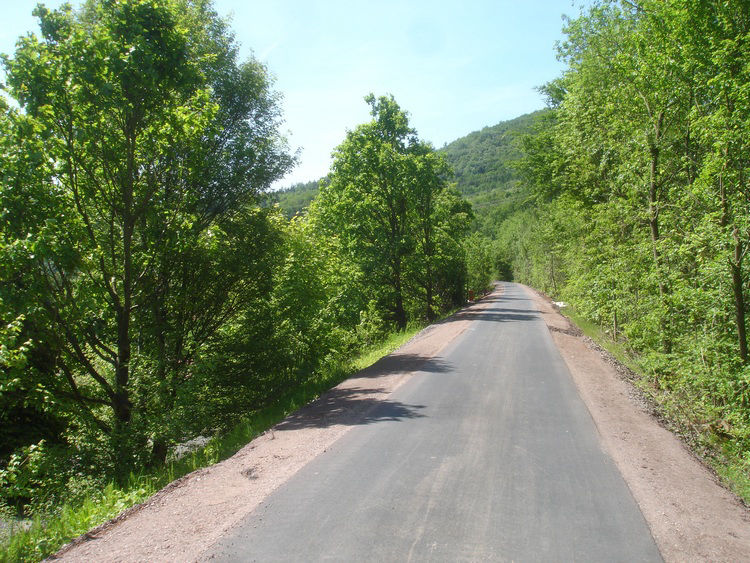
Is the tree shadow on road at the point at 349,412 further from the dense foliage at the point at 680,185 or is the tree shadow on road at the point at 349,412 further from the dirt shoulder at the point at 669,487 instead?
the dense foliage at the point at 680,185

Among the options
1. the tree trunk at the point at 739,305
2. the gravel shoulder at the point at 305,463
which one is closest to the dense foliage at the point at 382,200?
the gravel shoulder at the point at 305,463

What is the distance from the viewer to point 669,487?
5426 mm

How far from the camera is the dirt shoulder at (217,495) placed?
430cm

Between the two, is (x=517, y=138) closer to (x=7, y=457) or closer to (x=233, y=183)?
(x=233, y=183)

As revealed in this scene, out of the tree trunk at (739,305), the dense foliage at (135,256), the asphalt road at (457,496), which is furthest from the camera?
the tree trunk at (739,305)

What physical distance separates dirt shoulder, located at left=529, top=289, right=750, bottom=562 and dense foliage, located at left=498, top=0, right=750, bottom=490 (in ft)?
4.43

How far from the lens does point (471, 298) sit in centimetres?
4359

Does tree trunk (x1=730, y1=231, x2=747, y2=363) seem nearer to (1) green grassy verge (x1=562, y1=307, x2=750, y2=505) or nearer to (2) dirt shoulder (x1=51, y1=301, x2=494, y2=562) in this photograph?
(1) green grassy verge (x1=562, y1=307, x2=750, y2=505)

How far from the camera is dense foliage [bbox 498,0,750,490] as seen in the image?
27.3ft

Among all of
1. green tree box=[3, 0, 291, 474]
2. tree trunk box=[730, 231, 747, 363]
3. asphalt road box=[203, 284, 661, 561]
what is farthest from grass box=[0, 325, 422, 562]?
tree trunk box=[730, 231, 747, 363]

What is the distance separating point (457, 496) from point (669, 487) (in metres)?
2.48

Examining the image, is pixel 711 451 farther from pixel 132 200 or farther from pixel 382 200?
pixel 382 200

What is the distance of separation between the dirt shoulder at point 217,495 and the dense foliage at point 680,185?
631cm

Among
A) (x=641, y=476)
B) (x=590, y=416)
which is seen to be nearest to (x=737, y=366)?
(x=590, y=416)
